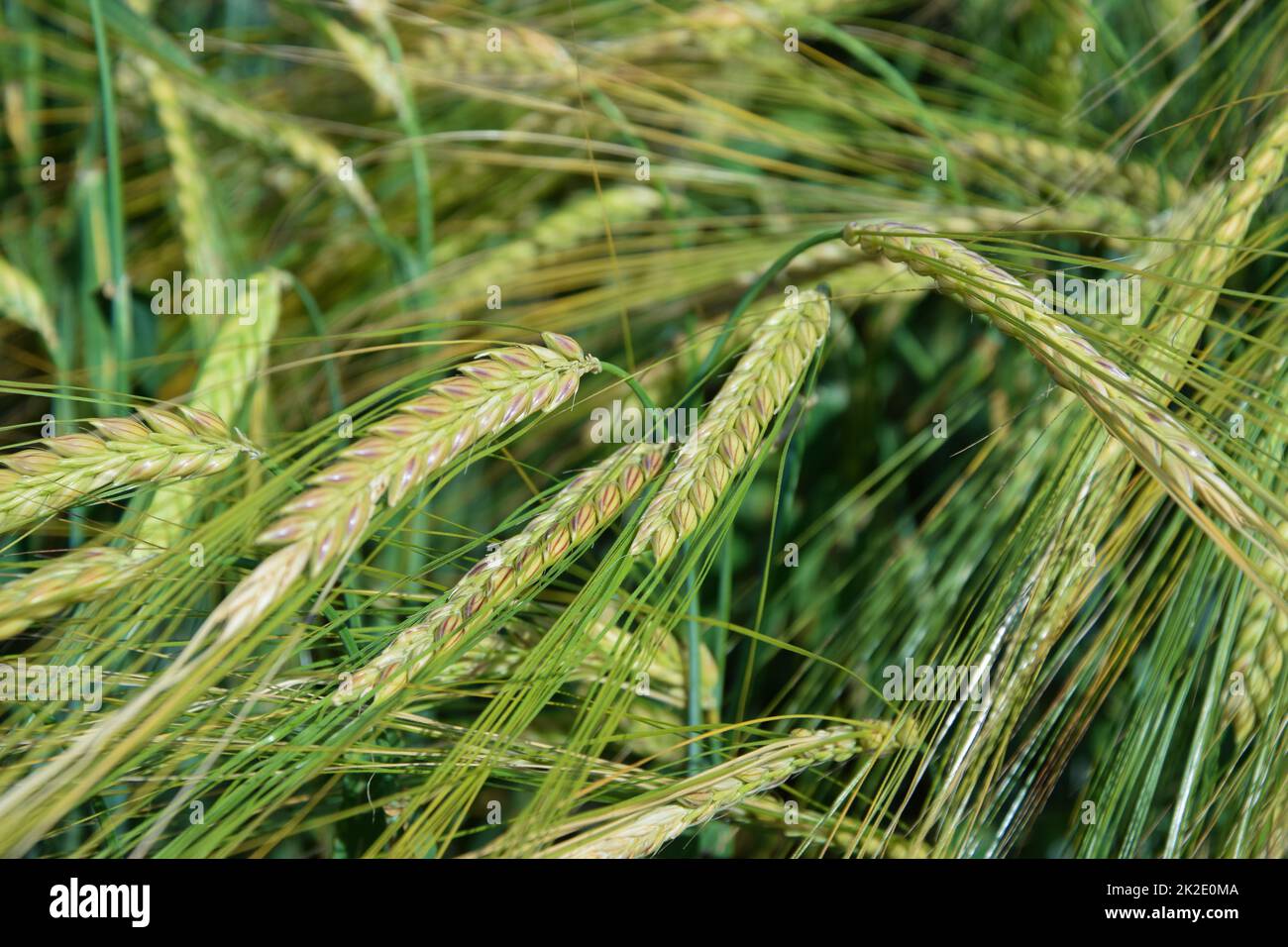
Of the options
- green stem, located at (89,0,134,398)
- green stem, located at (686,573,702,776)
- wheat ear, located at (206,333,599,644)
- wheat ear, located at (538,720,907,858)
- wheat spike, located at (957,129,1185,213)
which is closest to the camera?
wheat ear, located at (206,333,599,644)

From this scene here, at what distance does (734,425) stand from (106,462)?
0.95 ft

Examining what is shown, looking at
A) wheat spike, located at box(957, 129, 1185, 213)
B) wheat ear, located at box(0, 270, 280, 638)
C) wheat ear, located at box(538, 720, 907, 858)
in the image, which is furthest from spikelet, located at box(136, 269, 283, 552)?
wheat spike, located at box(957, 129, 1185, 213)

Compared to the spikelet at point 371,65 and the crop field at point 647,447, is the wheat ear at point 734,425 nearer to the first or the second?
the crop field at point 647,447

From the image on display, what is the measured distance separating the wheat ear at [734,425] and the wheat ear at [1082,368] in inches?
2.5

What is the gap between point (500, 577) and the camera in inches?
16.1

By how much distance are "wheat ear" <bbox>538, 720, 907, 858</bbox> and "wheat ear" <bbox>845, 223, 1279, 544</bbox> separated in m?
0.19

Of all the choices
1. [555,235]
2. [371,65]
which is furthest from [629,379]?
[371,65]

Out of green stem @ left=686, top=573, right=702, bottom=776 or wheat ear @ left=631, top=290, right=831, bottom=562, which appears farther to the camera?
green stem @ left=686, top=573, right=702, bottom=776

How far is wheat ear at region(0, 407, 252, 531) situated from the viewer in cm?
40

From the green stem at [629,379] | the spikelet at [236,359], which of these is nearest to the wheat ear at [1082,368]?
the green stem at [629,379]

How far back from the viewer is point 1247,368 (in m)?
0.51

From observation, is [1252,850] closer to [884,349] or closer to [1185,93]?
Answer: [884,349]

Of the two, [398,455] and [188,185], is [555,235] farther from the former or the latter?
[398,455]

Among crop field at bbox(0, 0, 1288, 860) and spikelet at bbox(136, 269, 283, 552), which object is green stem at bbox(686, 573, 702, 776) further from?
spikelet at bbox(136, 269, 283, 552)
